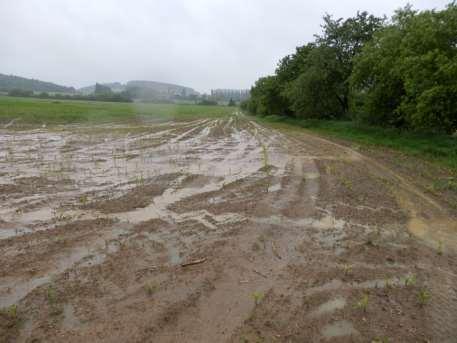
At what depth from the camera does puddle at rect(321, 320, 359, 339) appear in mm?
3141

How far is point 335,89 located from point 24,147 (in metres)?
23.2

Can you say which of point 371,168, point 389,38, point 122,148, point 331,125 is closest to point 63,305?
point 371,168

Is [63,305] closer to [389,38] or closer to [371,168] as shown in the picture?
[371,168]

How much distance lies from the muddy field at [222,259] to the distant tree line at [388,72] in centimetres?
778

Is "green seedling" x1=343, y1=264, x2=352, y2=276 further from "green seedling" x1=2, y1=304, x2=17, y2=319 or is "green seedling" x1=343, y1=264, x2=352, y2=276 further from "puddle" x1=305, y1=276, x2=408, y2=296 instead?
"green seedling" x1=2, y1=304, x2=17, y2=319

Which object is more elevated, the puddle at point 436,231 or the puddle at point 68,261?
the puddle at point 436,231

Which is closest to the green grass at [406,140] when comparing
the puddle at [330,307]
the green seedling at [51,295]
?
the puddle at [330,307]

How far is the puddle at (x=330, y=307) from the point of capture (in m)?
3.45

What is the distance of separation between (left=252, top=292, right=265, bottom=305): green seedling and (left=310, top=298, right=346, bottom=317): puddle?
567 mm

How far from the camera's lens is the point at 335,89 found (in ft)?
90.3

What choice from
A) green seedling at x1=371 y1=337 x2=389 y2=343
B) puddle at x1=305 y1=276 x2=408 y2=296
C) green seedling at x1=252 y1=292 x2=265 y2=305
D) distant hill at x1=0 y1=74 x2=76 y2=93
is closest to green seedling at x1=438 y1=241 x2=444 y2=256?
puddle at x1=305 y1=276 x2=408 y2=296

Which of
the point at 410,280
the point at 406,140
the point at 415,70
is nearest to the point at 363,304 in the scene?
the point at 410,280

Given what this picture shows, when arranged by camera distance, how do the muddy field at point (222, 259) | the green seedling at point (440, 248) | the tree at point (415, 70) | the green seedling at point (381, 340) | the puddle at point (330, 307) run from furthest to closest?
the tree at point (415, 70) < the green seedling at point (440, 248) < the puddle at point (330, 307) < the muddy field at point (222, 259) < the green seedling at point (381, 340)

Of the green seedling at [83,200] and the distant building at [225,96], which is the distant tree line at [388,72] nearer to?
the green seedling at [83,200]
